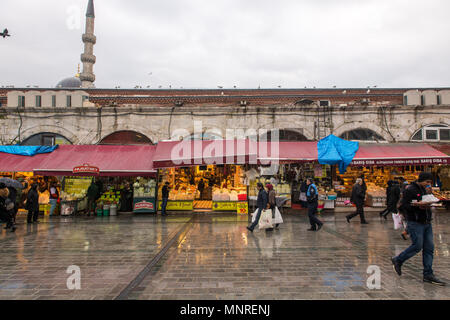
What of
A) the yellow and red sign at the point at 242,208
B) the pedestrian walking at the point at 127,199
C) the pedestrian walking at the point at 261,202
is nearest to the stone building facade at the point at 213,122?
the pedestrian walking at the point at 127,199

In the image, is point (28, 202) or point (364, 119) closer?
point (28, 202)

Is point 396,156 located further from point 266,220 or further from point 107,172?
point 107,172

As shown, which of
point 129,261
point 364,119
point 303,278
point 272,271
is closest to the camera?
point 303,278

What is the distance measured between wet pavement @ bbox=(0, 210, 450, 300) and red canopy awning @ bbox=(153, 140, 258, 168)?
295cm

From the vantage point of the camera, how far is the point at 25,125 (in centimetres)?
1520

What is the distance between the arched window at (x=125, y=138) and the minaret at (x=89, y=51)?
23.6 metres

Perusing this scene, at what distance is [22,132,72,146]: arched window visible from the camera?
603 inches

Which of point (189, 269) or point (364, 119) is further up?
point (364, 119)

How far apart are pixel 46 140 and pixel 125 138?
440 centimetres

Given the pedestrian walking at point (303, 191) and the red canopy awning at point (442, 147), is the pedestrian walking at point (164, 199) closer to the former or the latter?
the pedestrian walking at point (303, 191)
